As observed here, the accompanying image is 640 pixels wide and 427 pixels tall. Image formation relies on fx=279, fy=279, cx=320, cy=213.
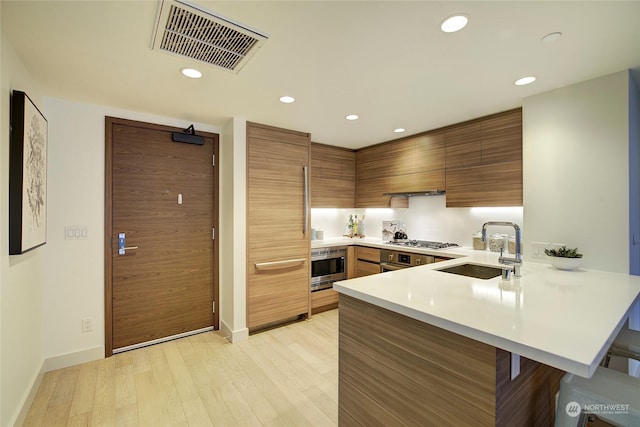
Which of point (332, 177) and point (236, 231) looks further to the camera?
point (332, 177)

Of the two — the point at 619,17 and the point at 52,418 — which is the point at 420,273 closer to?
Answer: the point at 619,17

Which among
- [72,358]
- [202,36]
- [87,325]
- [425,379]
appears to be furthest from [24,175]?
[425,379]

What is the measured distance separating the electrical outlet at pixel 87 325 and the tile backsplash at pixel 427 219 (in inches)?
113

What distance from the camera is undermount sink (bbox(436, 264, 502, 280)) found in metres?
2.10

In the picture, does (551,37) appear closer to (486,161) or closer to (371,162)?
(486,161)

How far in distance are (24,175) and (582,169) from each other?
12.9ft

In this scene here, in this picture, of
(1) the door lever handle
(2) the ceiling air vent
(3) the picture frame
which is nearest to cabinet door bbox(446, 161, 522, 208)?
(2) the ceiling air vent

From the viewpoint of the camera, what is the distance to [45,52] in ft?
5.76

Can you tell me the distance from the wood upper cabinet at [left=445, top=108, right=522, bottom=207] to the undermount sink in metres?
0.96

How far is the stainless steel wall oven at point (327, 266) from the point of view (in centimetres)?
371

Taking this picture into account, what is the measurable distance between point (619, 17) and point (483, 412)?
2.03 metres

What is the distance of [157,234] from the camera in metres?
2.95

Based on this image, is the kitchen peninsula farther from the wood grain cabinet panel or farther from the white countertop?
the wood grain cabinet panel

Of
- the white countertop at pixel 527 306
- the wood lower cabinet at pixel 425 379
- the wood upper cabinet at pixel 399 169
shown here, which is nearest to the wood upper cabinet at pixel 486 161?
the wood upper cabinet at pixel 399 169
